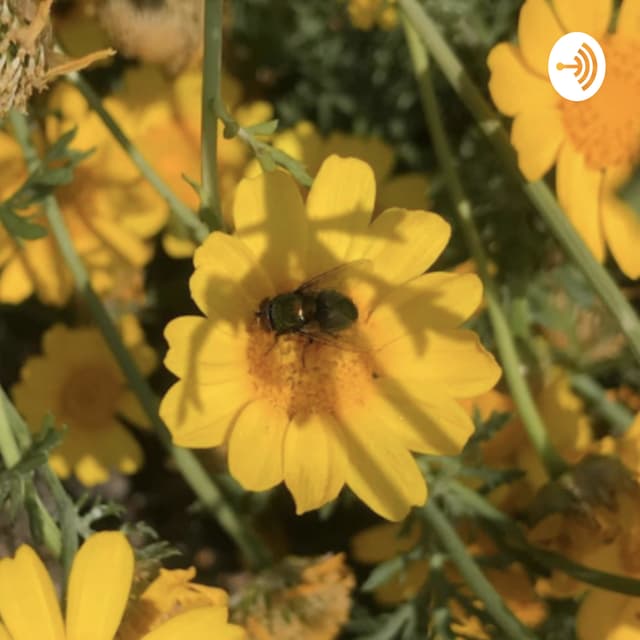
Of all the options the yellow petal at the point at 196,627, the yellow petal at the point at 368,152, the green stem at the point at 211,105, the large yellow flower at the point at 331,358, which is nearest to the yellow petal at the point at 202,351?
the large yellow flower at the point at 331,358

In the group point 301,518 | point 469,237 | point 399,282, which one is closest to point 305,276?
point 399,282

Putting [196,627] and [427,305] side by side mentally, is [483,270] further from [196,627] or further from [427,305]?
[196,627]

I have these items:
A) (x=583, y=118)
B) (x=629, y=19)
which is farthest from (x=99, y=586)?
(x=629, y=19)

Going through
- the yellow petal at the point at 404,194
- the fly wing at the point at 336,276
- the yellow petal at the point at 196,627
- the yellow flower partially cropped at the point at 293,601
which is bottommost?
the yellow flower partially cropped at the point at 293,601

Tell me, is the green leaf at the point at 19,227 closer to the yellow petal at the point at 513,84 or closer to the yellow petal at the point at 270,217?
the yellow petal at the point at 270,217

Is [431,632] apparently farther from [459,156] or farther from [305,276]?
[459,156]

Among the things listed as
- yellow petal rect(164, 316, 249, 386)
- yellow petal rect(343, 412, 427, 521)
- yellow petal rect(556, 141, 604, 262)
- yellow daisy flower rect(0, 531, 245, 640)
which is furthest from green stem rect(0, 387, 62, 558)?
yellow petal rect(556, 141, 604, 262)
